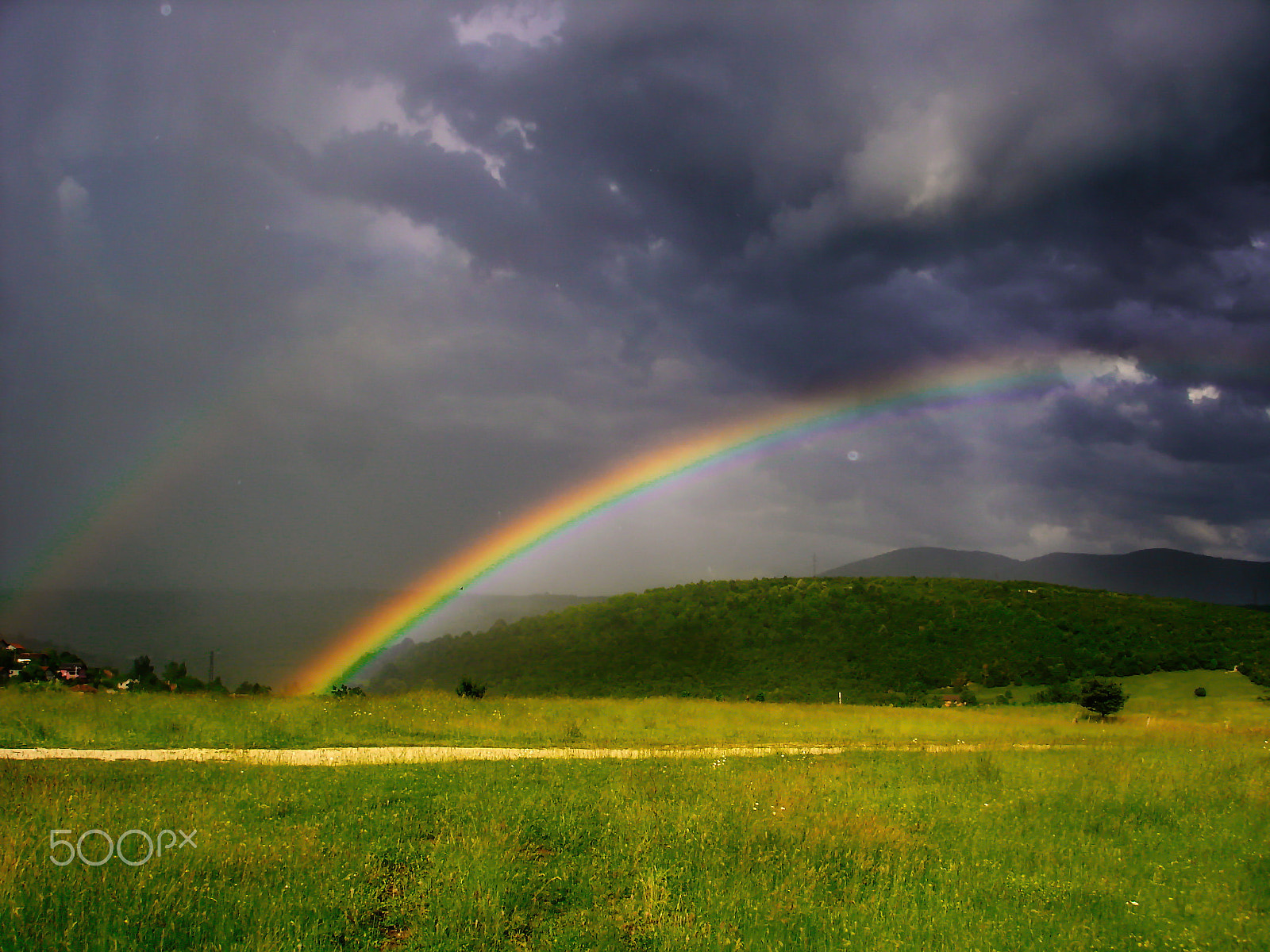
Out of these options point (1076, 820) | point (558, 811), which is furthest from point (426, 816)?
point (1076, 820)

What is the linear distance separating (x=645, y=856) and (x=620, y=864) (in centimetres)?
38

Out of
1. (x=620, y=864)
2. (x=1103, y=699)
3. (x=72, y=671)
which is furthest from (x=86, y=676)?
(x=1103, y=699)

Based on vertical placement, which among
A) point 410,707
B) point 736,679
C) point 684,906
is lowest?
point 736,679

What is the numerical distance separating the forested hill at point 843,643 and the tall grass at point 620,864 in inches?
1942

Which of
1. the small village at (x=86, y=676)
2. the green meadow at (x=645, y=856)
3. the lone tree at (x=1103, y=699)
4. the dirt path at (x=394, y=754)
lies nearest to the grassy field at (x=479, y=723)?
the lone tree at (x=1103, y=699)

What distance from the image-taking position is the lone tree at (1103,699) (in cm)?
3841

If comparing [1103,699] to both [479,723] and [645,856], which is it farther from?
[645,856]

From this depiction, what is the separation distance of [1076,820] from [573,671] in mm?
74917

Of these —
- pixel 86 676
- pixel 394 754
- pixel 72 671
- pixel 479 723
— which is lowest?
pixel 479 723

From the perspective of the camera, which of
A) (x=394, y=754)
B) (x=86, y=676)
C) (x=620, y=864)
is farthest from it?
(x=86, y=676)

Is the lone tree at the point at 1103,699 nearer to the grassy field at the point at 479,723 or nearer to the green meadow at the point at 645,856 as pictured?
the grassy field at the point at 479,723

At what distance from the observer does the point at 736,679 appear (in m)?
79.6

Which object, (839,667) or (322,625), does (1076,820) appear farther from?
(322,625)

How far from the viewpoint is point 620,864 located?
9.19 meters
